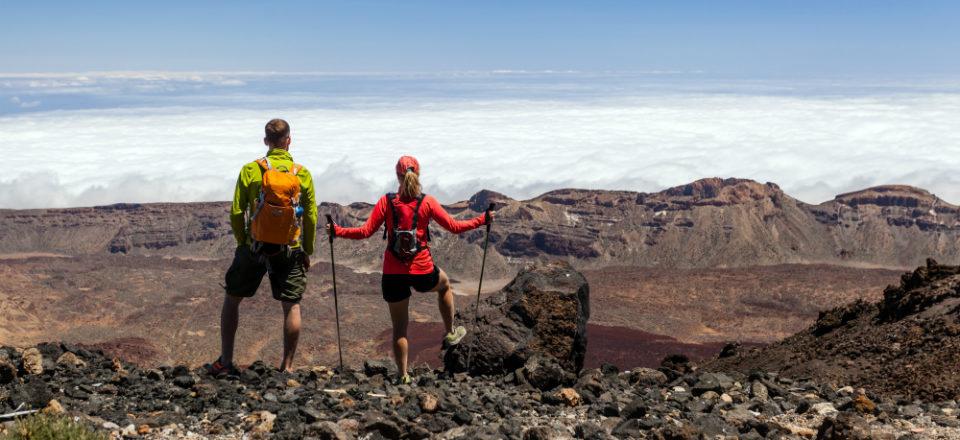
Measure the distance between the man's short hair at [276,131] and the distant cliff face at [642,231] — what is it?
103568 mm

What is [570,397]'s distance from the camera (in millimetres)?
8945

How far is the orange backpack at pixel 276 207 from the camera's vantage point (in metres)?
8.74

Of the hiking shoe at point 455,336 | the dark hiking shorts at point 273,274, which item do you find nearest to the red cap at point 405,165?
the dark hiking shorts at point 273,274

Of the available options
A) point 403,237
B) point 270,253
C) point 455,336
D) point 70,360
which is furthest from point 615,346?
point 270,253

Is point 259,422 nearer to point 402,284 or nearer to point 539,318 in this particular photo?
point 402,284

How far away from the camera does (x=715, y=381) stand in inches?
400

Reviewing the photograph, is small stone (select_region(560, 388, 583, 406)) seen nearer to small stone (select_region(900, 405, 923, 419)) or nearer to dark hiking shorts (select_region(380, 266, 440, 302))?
dark hiking shorts (select_region(380, 266, 440, 302))

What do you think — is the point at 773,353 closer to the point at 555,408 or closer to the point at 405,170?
the point at 555,408

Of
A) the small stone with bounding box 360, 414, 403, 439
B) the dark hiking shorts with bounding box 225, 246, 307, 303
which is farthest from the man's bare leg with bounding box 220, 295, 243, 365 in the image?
the small stone with bounding box 360, 414, 403, 439

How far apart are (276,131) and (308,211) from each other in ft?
2.73

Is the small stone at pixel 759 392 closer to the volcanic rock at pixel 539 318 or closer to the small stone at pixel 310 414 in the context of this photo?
the volcanic rock at pixel 539 318

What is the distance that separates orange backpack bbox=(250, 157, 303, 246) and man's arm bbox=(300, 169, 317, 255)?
115mm

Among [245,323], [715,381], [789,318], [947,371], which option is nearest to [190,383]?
[715,381]

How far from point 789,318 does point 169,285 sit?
60.6 meters
